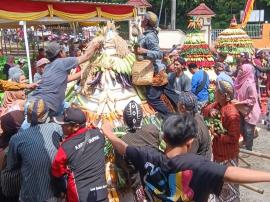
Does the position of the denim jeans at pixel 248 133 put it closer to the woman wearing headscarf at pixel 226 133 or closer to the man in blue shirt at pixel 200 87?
the man in blue shirt at pixel 200 87

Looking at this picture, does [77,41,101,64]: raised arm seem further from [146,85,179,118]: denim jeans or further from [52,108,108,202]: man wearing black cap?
[52,108,108,202]: man wearing black cap

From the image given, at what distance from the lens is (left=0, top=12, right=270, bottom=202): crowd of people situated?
271cm

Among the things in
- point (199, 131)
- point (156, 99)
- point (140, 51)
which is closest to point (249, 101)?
point (156, 99)

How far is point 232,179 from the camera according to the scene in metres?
2.54

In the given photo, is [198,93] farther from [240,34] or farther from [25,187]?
[240,34]

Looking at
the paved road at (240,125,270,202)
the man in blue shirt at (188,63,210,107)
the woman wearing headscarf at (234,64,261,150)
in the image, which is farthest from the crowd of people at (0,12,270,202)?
the woman wearing headscarf at (234,64,261,150)

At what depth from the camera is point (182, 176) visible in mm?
2674

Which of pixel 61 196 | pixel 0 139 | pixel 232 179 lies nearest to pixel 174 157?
pixel 232 179

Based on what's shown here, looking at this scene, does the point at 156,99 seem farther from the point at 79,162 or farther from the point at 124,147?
the point at 124,147

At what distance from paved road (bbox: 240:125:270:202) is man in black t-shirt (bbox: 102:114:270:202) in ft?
11.8

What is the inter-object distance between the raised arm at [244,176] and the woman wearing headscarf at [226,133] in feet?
7.10

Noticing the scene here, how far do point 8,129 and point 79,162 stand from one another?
1062 mm

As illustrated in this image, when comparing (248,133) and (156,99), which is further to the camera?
(248,133)

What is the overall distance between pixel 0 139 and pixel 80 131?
3.36 ft
